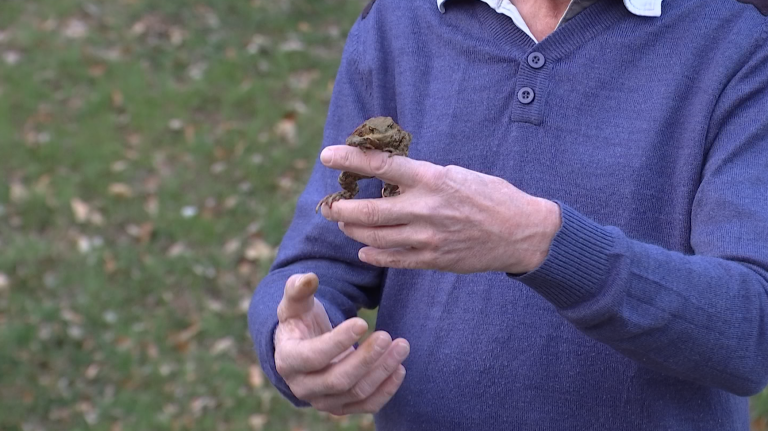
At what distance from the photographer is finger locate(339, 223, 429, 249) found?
62.8 inches

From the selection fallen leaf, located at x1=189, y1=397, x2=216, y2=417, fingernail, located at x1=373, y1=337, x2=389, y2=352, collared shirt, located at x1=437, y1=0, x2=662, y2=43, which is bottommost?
fallen leaf, located at x1=189, y1=397, x2=216, y2=417

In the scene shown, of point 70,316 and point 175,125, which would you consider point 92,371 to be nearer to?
point 70,316

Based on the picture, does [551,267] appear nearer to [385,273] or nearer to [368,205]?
[368,205]

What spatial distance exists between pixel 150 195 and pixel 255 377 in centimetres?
189

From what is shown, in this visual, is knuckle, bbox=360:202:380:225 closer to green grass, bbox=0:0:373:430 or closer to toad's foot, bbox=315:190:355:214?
toad's foot, bbox=315:190:355:214

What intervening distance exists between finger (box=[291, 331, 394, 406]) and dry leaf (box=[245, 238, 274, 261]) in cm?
367

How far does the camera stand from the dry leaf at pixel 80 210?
19.1ft

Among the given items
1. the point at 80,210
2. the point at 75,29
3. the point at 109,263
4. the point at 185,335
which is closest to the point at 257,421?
the point at 185,335

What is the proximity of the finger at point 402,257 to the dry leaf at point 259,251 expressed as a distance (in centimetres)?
391

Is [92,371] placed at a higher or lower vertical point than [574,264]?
lower

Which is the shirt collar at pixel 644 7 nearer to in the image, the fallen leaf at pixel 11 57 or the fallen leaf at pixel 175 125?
the fallen leaf at pixel 175 125

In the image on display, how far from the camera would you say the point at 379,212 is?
5.17ft

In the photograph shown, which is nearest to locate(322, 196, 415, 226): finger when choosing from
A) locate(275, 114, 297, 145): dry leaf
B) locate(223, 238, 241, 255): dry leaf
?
locate(223, 238, 241, 255): dry leaf

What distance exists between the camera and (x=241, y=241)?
5.70 meters
